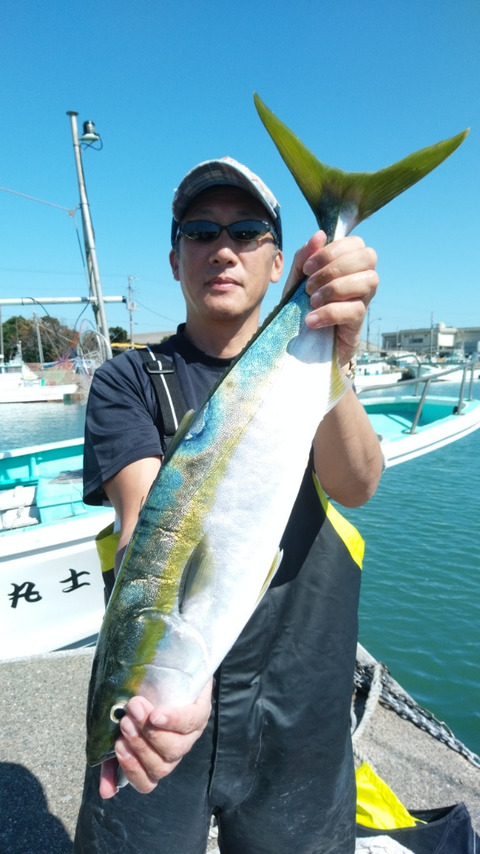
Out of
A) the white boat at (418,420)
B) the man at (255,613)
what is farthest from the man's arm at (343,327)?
the white boat at (418,420)

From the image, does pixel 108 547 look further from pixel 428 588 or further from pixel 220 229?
pixel 428 588

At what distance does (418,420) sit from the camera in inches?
414

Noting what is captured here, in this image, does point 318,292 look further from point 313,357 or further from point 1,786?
point 1,786

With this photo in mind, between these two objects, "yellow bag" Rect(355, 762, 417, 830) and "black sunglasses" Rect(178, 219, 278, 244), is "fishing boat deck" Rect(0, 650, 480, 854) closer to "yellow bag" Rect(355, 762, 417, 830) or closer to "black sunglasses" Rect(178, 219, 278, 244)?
"yellow bag" Rect(355, 762, 417, 830)

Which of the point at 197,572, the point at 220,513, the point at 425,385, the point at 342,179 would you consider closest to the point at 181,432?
the point at 220,513

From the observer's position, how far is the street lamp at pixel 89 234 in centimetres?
917

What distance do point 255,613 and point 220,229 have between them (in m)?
1.38

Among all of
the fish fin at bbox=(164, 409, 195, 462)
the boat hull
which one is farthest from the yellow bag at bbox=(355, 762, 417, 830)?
the boat hull

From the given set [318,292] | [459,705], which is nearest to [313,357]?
[318,292]

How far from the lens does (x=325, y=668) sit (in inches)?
77.7

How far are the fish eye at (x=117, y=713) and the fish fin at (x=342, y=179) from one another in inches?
58.1

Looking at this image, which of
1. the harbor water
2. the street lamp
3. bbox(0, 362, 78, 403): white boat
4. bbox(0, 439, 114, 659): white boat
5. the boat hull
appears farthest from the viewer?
bbox(0, 362, 78, 403): white boat

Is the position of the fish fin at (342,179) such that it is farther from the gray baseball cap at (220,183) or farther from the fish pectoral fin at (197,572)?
the fish pectoral fin at (197,572)

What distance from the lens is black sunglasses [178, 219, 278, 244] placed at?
2.01 meters
